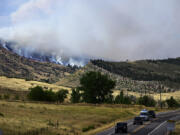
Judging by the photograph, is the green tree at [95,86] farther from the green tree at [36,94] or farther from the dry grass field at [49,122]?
the dry grass field at [49,122]

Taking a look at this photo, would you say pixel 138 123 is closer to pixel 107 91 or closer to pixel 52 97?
pixel 107 91

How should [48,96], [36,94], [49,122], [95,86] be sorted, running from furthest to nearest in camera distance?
[48,96] < [36,94] < [95,86] < [49,122]

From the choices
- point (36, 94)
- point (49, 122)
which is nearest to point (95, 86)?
point (36, 94)

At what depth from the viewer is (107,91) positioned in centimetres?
11869

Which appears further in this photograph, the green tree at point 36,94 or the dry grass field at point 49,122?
the green tree at point 36,94

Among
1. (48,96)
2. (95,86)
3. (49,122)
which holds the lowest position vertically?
(49,122)

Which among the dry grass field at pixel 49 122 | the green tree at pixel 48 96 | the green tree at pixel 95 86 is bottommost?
the dry grass field at pixel 49 122

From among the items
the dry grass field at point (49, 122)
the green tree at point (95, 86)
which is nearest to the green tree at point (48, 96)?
the green tree at point (95, 86)

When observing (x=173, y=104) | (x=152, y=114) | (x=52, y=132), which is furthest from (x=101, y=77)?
(x=52, y=132)

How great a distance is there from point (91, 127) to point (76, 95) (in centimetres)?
10437

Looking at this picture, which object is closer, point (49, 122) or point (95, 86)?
point (49, 122)

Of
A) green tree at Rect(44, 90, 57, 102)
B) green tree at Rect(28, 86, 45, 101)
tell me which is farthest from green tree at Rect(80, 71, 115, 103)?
green tree at Rect(44, 90, 57, 102)

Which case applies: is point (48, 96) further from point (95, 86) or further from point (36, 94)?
point (95, 86)

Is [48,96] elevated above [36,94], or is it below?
below
